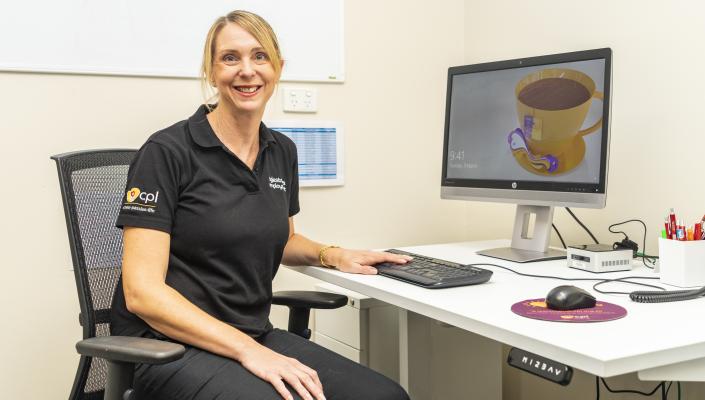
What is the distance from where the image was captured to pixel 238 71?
156 cm

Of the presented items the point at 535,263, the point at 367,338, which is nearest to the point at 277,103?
the point at 367,338

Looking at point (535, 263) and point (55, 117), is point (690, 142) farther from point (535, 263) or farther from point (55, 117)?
point (55, 117)

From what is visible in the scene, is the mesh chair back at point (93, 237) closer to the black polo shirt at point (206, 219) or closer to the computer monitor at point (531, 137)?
the black polo shirt at point (206, 219)

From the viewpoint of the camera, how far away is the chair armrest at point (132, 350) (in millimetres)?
1115

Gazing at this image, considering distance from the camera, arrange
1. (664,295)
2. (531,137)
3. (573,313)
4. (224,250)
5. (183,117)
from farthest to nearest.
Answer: (183,117), (531,137), (224,250), (664,295), (573,313)

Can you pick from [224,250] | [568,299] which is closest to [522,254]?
[568,299]

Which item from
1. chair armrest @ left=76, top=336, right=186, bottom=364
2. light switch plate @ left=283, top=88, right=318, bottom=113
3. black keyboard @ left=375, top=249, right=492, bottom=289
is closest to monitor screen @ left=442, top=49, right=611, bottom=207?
black keyboard @ left=375, top=249, right=492, bottom=289

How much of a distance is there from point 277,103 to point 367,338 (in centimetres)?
85

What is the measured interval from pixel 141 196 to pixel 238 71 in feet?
1.20

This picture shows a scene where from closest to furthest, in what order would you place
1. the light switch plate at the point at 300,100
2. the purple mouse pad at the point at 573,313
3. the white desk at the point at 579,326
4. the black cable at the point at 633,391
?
1. the white desk at the point at 579,326
2. the purple mouse pad at the point at 573,313
3. the black cable at the point at 633,391
4. the light switch plate at the point at 300,100

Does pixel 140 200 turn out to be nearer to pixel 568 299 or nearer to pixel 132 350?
pixel 132 350

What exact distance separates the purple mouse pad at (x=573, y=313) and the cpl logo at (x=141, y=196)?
715 millimetres

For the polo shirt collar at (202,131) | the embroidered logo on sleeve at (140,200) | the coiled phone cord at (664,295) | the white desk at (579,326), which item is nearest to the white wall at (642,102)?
the white desk at (579,326)

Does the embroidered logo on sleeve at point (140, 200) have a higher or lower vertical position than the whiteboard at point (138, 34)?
lower
